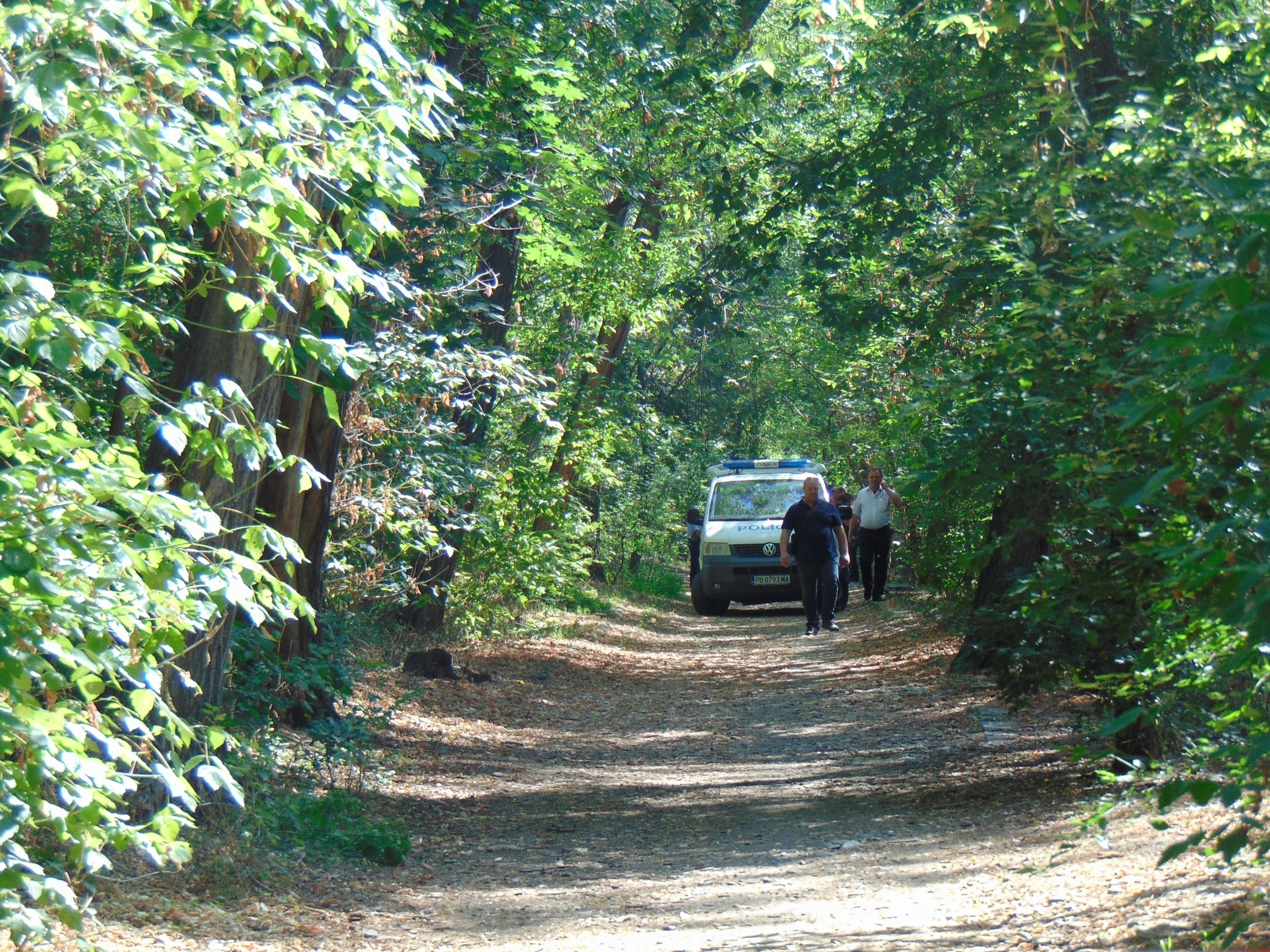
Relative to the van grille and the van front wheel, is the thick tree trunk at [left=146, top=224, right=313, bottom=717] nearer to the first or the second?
the van grille

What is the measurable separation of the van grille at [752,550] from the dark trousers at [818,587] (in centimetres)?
401

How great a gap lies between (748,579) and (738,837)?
44.0 ft

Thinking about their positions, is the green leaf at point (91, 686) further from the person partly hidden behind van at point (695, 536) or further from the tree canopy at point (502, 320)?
the person partly hidden behind van at point (695, 536)

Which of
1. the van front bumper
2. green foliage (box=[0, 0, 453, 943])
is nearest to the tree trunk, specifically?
green foliage (box=[0, 0, 453, 943])

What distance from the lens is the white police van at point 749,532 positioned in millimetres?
20359

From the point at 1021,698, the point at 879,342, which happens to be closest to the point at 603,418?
the point at 879,342

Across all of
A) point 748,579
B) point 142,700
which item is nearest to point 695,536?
point 748,579

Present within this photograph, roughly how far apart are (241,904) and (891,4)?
36.9 ft

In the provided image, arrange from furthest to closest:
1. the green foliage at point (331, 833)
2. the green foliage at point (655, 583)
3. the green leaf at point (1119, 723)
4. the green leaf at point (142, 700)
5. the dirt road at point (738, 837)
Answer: the green foliage at point (655, 583) < the green foliage at point (331, 833) < the dirt road at point (738, 837) < the green leaf at point (142, 700) < the green leaf at point (1119, 723)

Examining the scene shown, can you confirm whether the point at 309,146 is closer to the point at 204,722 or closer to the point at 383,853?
the point at 204,722

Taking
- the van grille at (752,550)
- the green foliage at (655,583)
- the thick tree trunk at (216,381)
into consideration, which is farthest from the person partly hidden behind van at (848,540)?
the thick tree trunk at (216,381)

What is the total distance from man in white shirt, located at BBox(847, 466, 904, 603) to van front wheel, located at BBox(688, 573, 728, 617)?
2.50 m

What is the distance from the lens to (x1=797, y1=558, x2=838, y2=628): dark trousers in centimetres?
1491

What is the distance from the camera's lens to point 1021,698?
294 inches
